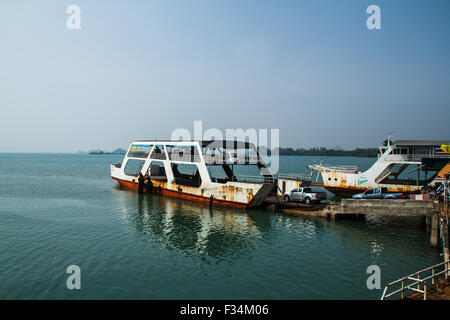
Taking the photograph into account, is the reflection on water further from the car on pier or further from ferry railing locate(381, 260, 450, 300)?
the car on pier

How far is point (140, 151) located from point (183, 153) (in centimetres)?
1061

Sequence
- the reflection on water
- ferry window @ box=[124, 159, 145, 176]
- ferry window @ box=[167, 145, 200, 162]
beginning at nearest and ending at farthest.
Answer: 1. the reflection on water
2. ferry window @ box=[167, 145, 200, 162]
3. ferry window @ box=[124, 159, 145, 176]

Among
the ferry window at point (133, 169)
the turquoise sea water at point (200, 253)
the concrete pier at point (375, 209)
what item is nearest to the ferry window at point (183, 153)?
the turquoise sea water at point (200, 253)

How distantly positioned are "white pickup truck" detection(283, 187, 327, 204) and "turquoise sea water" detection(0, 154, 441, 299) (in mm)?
3228

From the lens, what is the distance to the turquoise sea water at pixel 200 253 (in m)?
12.6

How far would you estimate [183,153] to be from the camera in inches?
1396

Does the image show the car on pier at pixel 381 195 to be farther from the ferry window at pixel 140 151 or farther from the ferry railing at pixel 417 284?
the ferry window at pixel 140 151

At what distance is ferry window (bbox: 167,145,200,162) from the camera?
3323 centimetres

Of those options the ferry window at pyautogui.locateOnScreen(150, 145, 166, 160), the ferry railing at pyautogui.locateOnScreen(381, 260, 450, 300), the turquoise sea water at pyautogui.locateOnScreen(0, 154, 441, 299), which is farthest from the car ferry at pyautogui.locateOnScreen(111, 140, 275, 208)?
the ferry railing at pyautogui.locateOnScreen(381, 260, 450, 300)

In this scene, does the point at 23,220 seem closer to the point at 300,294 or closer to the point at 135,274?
the point at 135,274

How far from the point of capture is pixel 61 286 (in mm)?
12727

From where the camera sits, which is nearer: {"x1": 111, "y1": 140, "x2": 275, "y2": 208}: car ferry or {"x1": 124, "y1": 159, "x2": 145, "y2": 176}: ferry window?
{"x1": 111, "y1": 140, "x2": 275, "y2": 208}: car ferry

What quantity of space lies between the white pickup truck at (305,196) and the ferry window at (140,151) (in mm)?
20497
